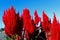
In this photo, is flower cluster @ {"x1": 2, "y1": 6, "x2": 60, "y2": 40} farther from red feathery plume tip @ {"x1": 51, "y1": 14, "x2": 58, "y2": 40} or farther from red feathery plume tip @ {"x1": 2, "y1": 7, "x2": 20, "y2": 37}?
red feathery plume tip @ {"x1": 51, "y1": 14, "x2": 58, "y2": 40}

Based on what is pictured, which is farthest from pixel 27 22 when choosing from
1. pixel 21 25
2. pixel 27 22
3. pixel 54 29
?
pixel 54 29

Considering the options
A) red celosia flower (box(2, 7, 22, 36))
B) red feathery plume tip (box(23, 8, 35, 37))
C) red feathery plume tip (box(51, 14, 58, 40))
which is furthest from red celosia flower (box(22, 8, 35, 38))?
red feathery plume tip (box(51, 14, 58, 40))

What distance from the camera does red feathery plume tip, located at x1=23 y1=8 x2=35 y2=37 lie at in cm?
1012

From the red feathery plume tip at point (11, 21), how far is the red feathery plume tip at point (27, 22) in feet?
1.26

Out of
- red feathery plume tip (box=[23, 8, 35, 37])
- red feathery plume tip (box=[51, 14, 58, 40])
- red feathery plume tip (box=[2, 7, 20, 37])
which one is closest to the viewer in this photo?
red feathery plume tip (box=[51, 14, 58, 40])

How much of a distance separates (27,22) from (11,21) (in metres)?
0.91

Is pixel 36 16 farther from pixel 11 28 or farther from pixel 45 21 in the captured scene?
pixel 11 28

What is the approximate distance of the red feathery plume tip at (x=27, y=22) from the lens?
398 inches

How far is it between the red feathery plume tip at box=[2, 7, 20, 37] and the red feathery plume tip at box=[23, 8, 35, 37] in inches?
15.2

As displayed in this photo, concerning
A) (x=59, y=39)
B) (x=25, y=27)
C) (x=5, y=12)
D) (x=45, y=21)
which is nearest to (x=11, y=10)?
(x=5, y=12)

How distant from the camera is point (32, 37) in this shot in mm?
11094

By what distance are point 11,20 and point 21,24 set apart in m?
1.12

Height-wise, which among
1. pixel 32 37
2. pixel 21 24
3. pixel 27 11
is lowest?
pixel 32 37

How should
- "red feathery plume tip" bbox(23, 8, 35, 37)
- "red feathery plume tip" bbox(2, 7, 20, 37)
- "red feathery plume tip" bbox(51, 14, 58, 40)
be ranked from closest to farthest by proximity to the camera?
1. "red feathery plume tip" bbox(51, 14, 58, 40)
2. "red feathery plume tip" bbox(2, 7, 20, 37)
3. "red feathery plume tip" bbox(23, 8, 35, 37)
